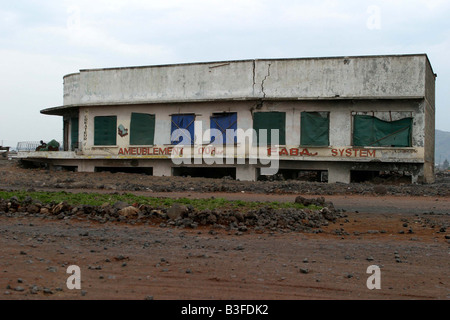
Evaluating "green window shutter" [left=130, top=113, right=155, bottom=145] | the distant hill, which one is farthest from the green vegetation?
the distant hill

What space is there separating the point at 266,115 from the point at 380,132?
477 centimetres

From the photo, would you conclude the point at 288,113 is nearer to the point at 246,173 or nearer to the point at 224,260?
the point at 246,173

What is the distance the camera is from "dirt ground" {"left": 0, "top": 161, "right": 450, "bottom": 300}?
15.6 feet

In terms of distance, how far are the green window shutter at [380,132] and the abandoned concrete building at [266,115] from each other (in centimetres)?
4

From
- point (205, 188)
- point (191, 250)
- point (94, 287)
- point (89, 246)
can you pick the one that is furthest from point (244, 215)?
point (205, 188)

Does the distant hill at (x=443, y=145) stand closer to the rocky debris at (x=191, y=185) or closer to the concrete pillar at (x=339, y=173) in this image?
the concrete pillar at (x=339, y=173)

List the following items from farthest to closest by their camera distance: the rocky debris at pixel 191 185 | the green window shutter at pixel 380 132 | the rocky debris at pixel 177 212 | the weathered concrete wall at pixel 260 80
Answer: the green window shutter at pixel 380 132 → the weathered concrete wall at pixel 260 80 → the rocky debris at pixel 191 185 → the rocky debris at pixel 177 212

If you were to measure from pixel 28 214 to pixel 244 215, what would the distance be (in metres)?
4.48

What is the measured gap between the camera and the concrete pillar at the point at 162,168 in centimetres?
2233

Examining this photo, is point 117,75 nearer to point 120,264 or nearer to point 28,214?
point 28,214

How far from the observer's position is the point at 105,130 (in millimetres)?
23375

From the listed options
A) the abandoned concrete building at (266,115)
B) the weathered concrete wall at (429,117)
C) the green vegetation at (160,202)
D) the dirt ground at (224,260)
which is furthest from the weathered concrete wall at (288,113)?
the dirt ground at (224,260)

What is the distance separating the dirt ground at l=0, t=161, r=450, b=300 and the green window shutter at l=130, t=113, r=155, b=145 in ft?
43.3
